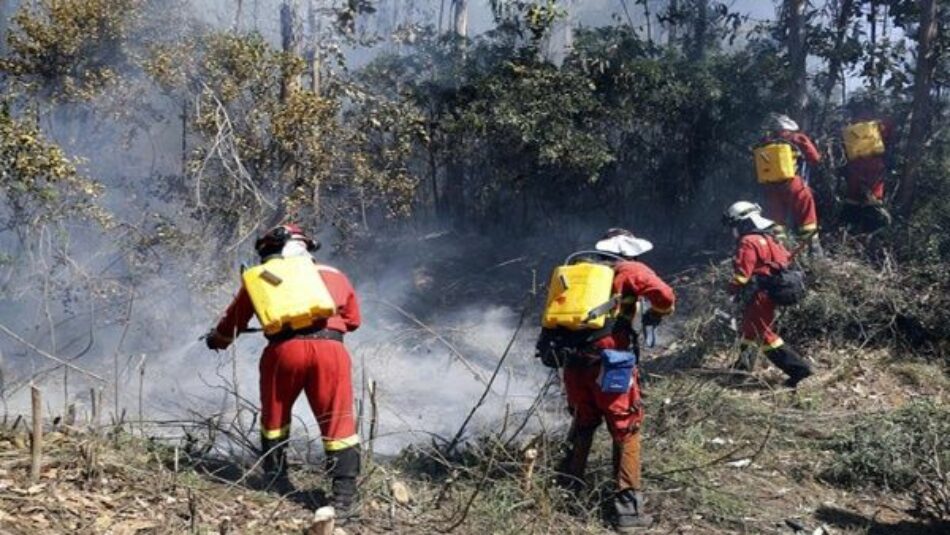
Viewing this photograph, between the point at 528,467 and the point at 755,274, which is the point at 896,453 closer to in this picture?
the point at 755,274

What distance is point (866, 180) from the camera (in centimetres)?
1056

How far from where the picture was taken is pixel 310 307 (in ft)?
16.8

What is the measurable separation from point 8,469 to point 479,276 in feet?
24.9

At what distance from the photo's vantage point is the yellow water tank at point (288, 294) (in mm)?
5102

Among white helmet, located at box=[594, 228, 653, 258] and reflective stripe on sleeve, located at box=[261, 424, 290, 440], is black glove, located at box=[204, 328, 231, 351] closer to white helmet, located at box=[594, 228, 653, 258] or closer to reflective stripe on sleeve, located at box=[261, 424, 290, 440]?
reflective stripe on sleeve, located at box=[261, 424, 290, 440]

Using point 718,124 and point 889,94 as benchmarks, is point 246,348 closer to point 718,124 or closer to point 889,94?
point 718,124

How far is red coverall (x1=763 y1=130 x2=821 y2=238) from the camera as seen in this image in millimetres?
10016

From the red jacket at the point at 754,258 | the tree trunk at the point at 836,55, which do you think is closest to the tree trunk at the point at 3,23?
the red jacket at the point at 754,258

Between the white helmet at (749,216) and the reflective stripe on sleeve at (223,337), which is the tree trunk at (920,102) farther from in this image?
the reflective stripe on sleeve at (223,337)

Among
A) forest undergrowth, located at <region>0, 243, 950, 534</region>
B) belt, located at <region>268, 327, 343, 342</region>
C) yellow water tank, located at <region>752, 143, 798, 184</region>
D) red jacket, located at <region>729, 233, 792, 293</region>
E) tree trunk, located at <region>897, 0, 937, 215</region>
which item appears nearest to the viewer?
forest undergrowth, located at <region>0, 243, 950, 534</region>

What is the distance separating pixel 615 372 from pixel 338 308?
1.57 m

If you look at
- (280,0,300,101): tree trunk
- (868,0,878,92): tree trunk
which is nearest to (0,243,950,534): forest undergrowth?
(868,0,878,92): tree trunk

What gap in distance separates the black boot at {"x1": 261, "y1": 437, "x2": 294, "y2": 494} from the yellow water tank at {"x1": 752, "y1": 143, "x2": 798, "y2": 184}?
646 centimetres

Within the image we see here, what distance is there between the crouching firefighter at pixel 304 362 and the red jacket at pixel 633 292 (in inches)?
58.5
